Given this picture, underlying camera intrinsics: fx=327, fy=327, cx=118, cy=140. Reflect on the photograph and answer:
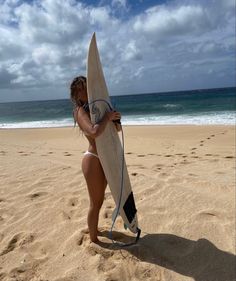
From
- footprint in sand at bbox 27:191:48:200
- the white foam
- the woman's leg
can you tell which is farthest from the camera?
the white foam

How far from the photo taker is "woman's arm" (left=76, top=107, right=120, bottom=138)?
117 inches

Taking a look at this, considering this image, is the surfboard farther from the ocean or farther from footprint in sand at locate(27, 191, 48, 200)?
footprint in sand at locate(27, 191, 48, 200)

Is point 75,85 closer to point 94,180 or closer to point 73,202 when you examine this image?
point 94,180

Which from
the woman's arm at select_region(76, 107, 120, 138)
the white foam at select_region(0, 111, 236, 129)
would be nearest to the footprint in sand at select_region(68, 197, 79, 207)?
the woman's arm at select_region(76, 107, 120, 138)

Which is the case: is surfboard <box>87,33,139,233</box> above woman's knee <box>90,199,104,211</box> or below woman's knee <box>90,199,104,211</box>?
above

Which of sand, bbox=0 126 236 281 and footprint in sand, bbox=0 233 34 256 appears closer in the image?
sand, bbox=0 126 236 281

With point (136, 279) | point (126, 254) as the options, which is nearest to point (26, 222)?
point (126, 254)

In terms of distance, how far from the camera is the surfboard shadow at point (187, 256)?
9.91 ft

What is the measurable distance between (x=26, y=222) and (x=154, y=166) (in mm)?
3500

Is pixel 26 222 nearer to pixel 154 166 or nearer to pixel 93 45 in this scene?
pixel 93 45

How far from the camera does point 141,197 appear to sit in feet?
15.4

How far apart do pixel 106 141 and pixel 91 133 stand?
27 centimetres

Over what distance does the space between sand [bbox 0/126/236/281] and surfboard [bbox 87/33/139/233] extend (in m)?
0.49

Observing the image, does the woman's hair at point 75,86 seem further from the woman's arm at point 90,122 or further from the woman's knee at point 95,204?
the woman's knee at point 95,204
